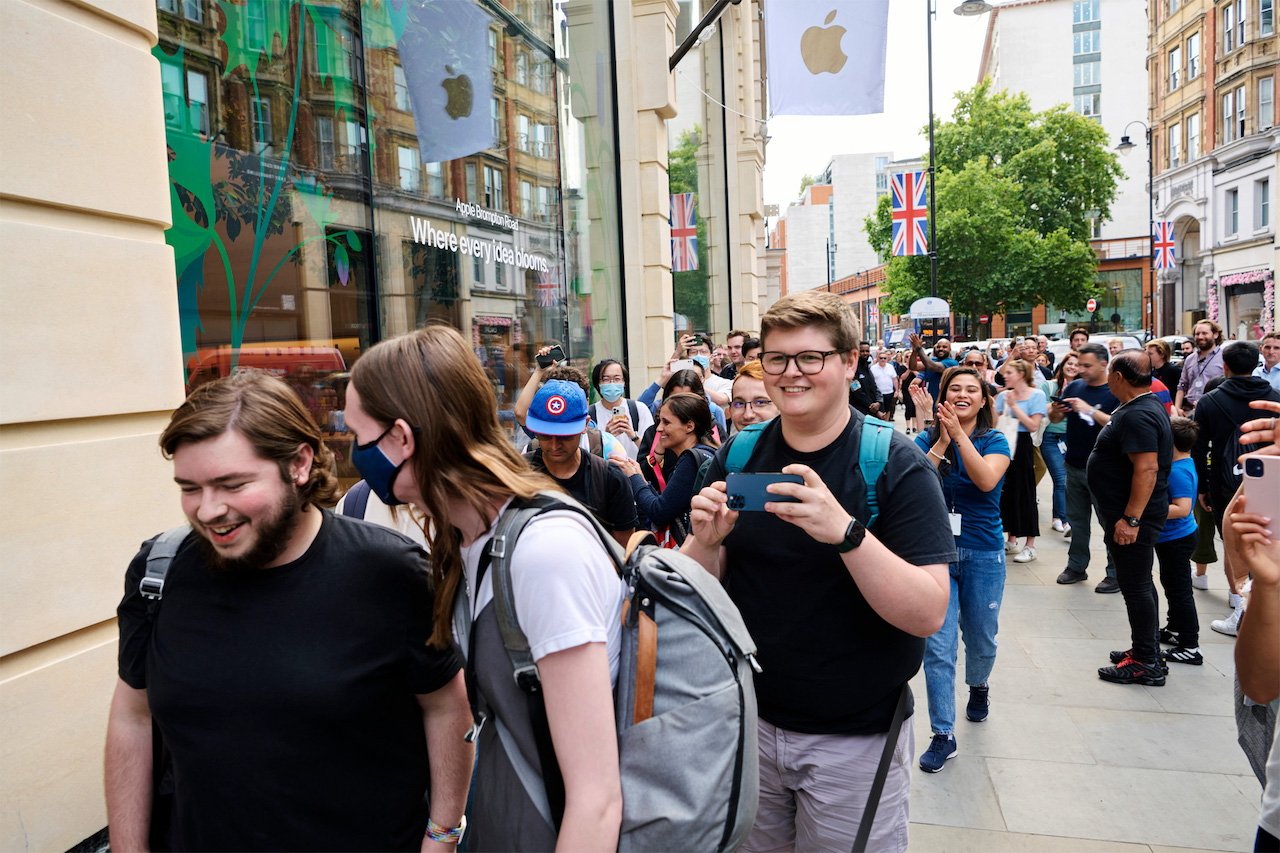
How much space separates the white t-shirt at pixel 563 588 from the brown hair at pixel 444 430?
11 centimetres

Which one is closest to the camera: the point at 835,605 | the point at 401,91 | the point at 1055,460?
the point at 835,605

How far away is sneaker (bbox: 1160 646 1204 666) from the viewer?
20.2ft

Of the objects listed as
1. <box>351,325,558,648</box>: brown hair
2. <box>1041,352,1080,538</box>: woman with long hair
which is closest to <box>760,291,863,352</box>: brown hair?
<box>351,325,558,648</box>: brown hair

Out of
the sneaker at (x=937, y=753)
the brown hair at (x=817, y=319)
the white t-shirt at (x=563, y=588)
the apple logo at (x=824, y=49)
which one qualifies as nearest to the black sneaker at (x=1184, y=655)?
the sneaker at (x=937, y=753)

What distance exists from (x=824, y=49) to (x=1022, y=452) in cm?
603

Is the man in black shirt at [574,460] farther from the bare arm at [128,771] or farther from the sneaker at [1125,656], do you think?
the sneaker at [1125,656]

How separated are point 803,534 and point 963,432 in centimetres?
274

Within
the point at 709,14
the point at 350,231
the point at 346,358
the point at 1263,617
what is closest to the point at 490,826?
the point at 1263,617

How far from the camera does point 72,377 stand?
10.8ft

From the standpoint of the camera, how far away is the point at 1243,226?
42.8m

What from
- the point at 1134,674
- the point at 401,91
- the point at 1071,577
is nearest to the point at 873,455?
the point at 1134,674

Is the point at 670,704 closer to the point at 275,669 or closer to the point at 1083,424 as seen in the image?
the point at 275,669

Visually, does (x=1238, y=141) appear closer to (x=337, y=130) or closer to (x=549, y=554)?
(x=337, y=130)

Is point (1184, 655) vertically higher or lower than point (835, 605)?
lower
